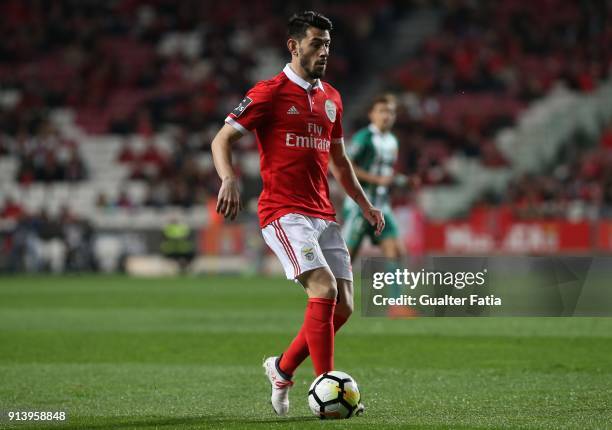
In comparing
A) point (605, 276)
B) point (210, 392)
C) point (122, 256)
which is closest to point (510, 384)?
point (210, 392)

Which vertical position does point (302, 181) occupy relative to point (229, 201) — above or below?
above

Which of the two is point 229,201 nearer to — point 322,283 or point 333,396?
point 322,283

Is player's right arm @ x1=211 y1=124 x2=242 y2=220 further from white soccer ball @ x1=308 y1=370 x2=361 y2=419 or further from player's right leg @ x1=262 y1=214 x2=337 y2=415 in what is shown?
white soccer ball @ x1=308 y1=370 x2=361 y2=419

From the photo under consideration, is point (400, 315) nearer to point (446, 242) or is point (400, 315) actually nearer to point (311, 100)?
point (311, 100)

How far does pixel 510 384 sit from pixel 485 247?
17172mm

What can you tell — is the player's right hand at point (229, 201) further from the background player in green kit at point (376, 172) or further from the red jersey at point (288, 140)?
the background player in green kit at point (376, 172)

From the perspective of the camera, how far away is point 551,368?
894 cm

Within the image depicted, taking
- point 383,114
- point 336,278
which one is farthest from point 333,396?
point 383,114

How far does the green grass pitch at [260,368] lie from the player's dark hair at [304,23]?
219 cm

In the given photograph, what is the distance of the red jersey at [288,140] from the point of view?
21.3 ft

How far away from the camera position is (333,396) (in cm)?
607

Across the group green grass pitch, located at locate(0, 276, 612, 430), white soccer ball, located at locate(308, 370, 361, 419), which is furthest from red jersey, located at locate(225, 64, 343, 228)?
green grass pitch, located at locate(0, 276, 612, 430)

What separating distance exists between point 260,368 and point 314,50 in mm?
3557

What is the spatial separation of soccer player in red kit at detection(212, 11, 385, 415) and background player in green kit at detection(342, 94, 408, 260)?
551 centimetres
